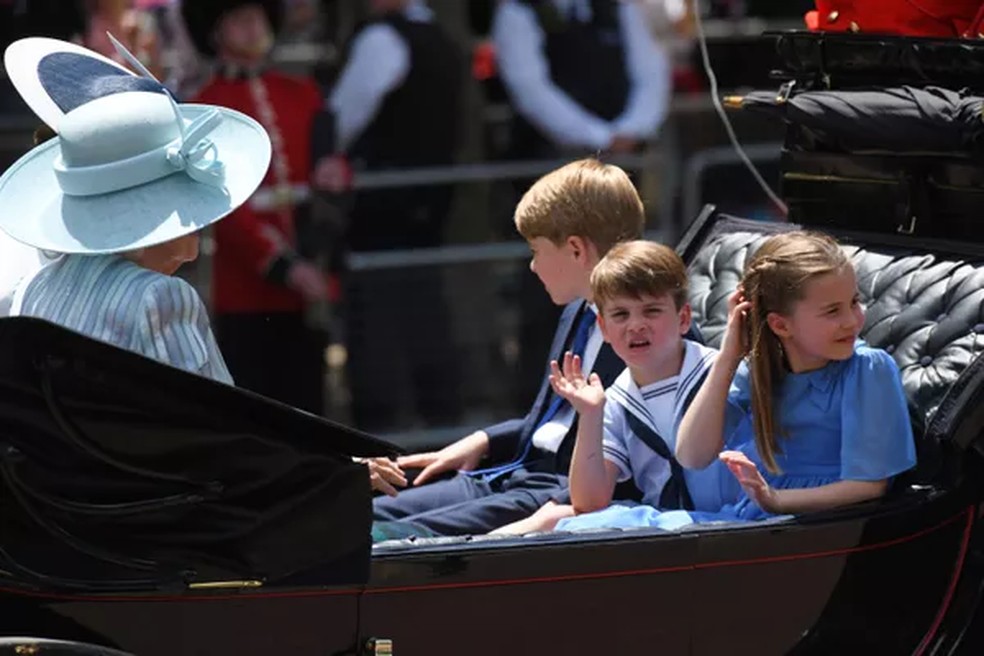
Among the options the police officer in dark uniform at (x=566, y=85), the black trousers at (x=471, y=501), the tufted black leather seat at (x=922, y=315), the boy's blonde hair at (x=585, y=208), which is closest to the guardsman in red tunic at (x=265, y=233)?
the police officer in dark uniform at (x=566, y=85)

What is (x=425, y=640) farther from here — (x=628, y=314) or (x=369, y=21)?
(x=369, y=21)

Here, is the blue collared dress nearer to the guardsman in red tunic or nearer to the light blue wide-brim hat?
the light blue wide-brim hat

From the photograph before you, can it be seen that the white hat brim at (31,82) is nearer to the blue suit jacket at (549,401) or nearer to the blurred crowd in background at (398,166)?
the blue suit jacket at (549,401)

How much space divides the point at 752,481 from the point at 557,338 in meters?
0.93

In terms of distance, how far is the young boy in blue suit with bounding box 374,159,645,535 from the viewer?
15.4 ft

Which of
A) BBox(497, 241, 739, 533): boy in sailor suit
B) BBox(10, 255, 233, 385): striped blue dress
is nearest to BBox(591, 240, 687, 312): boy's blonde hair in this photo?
BBox(497, 241, 739, 533): boy in sailor suit

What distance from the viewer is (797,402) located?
4.36 metres

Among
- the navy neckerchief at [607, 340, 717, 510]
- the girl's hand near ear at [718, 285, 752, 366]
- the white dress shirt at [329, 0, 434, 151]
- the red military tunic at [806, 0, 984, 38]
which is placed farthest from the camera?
the white dress shirt at [329, 0, 434, 151]

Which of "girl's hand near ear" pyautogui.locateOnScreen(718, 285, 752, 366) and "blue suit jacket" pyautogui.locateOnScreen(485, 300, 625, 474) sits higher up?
"girl's hand near ear" pyautogui.locateOnScreen(718, 285, 752, 366)

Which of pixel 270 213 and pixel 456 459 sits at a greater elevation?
pixel 270 213

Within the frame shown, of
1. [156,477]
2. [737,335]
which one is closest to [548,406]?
[737,335]

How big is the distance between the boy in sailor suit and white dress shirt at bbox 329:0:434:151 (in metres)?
3.99

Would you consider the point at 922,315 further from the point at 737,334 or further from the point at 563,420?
the point at 563,420

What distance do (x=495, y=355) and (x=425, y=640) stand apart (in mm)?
4867
